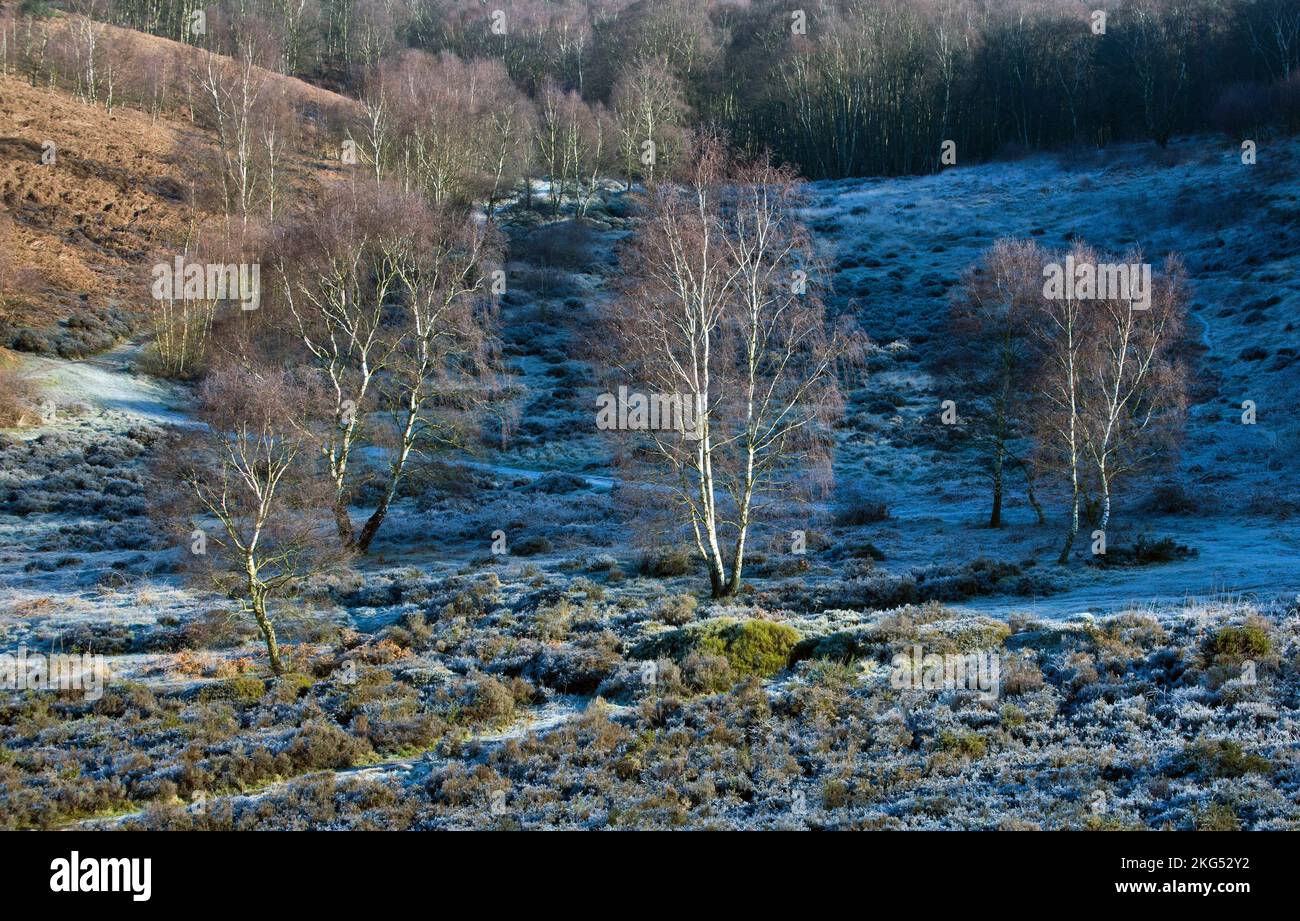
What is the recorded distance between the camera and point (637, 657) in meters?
17.1

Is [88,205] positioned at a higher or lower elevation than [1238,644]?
higher

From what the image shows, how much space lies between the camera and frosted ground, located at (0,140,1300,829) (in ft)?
36.1

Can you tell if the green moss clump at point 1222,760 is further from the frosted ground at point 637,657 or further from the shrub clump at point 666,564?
the shrub clump at point 666,564

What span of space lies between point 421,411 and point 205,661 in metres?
18.1

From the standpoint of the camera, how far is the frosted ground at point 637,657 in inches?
433

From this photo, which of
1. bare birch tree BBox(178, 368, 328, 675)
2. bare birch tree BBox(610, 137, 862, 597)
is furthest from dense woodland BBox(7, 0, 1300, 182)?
bare birch tree BBox(178, 368, 328, 675)

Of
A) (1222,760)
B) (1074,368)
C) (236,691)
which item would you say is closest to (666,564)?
(236,691)

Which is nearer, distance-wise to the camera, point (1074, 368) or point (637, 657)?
point (637, 657)

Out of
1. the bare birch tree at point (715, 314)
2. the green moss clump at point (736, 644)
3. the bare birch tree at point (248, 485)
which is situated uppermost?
the bare birch tree at point (715, 314)

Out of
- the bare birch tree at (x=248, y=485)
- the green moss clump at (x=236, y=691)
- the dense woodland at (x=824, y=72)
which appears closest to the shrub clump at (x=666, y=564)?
the bare birch tree at (x=248, y=485)

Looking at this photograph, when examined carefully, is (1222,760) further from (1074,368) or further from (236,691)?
(1074,368)

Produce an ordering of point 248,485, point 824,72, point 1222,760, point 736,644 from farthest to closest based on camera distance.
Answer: point 824,72, point 248,485, point 736,644, point 1222,760

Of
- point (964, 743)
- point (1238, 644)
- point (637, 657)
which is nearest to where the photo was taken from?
point (964, 743)

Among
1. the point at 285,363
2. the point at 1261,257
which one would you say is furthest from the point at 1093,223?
the point at 285,363
